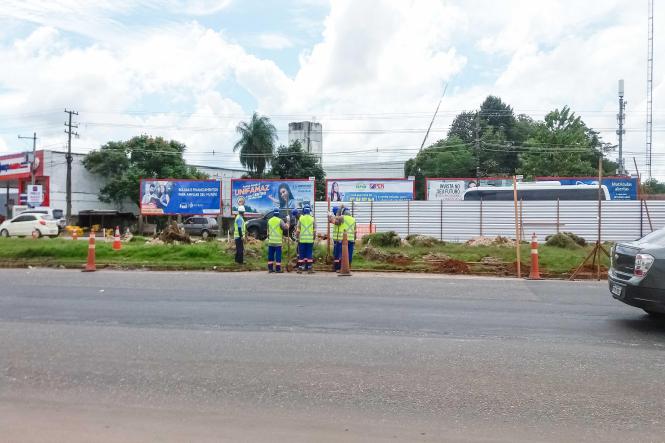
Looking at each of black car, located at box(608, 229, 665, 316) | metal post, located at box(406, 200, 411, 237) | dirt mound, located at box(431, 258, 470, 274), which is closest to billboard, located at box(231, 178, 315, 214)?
metal post, located at box(406, 200, 411, 237)

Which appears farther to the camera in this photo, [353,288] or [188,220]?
[188,220]

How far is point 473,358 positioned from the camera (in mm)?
6820

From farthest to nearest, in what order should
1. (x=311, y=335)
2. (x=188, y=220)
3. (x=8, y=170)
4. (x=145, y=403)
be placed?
(x=8, y=170), (x=188, y=220), (x=311, y=335), (x=145, y=403)

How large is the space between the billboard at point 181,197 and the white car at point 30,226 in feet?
19.9

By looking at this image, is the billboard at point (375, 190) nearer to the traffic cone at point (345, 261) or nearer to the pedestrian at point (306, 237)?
the pedestrian at point (306, 237)

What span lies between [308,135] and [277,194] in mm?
38481

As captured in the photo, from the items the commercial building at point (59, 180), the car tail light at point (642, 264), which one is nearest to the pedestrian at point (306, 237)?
the car tail light at point (642, 264)

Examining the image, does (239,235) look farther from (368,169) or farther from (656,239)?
(368,169)

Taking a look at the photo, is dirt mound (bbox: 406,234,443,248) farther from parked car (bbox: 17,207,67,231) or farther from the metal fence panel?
parked car (bbox: 17,207,67,231)

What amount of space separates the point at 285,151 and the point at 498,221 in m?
37.0

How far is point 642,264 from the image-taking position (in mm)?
8367

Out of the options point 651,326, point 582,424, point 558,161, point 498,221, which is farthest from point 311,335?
point 558,161

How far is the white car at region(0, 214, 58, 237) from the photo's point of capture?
34.1 meters

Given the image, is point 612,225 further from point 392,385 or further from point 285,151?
point 285,151
